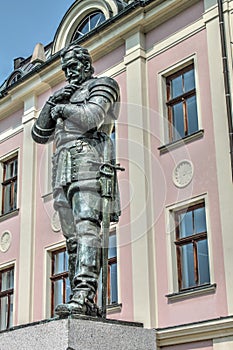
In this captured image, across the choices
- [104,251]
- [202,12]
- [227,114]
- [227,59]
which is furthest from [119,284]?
[104,251]

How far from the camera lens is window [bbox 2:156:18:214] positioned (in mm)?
18906

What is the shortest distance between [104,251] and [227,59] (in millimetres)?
9148

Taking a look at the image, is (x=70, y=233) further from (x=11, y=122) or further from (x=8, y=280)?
(x=11, y=122)

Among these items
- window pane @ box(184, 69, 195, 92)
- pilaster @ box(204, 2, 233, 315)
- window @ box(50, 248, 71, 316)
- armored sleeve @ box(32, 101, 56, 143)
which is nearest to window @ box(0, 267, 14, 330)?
window @ box(50, 248, 71, 316)

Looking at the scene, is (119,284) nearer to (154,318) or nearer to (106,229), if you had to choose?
(154,318)

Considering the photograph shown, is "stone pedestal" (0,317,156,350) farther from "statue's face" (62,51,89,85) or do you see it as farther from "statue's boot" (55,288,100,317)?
"statue's face" (62,51,89,85)

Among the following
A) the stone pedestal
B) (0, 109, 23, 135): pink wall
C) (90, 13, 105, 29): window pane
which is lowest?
the stone pedestal

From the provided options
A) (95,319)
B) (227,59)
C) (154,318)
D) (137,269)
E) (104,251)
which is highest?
(227,59)

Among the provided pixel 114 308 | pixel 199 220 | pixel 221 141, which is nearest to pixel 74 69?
pixel 221 141

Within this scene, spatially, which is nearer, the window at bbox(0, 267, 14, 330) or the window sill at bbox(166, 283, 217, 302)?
the window sill at bbox(166, 283, 217, 302)

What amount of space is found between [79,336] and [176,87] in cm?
1107

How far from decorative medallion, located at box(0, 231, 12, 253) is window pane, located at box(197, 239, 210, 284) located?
7.00 m

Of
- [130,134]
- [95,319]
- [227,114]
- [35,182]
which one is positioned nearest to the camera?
[95,319]

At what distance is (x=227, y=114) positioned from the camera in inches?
507
